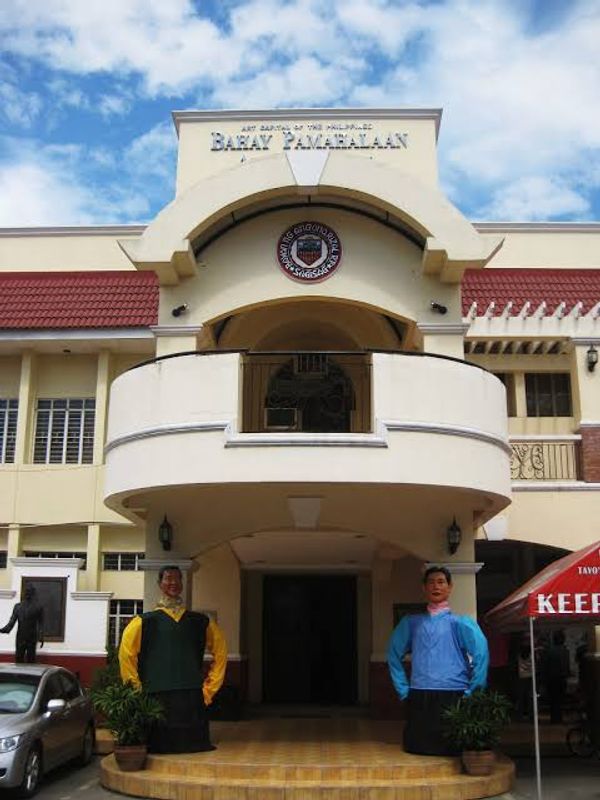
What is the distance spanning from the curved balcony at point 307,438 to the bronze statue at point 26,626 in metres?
4.06

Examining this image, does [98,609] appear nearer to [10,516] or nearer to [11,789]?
[10,516]

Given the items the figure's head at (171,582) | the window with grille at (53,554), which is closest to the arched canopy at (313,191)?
the figure's head at (171,582)

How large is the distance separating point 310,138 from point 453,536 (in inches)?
391

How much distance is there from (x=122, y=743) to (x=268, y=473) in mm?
3521

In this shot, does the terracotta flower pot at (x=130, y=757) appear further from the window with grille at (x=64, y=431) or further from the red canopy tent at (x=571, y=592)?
the window with grille at (x=64, y=431)

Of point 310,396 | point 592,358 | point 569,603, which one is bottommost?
point 569,603

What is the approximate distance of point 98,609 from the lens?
55.2 feet

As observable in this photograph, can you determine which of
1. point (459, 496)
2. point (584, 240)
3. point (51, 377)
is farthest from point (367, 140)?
point (459, 496)

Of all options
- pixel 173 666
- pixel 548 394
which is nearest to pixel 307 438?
pixel 173 666

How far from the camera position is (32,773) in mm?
10469

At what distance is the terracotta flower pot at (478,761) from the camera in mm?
10602

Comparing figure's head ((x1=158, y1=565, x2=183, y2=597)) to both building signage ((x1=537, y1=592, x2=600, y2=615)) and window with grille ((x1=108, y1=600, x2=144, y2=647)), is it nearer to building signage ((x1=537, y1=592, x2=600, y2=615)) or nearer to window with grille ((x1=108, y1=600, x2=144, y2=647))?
building signage ((x1=537, y1=592, x2=600, y2=615))

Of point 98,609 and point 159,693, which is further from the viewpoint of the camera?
point 98,609

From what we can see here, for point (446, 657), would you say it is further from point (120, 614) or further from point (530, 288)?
point (530, 288)
